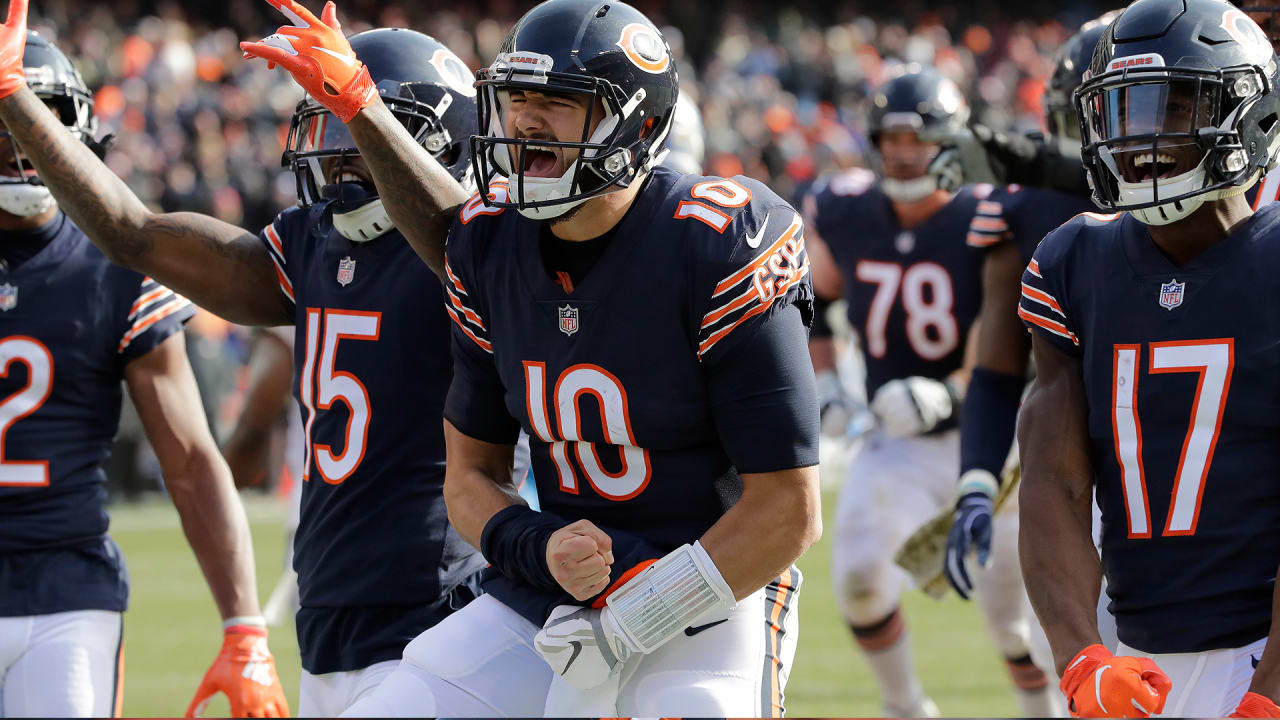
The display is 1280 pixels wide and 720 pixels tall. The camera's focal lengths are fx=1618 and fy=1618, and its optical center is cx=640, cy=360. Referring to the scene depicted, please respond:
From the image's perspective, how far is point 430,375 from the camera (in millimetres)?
3467

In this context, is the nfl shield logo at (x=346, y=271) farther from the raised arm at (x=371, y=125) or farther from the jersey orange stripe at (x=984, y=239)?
the jersey orange stripe at (x=984, y=239)

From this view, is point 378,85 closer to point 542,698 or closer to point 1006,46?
point 542,698

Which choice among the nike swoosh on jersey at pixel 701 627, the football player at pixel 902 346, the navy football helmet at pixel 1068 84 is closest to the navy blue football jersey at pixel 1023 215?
the navy football helmet at pixel 1068 84

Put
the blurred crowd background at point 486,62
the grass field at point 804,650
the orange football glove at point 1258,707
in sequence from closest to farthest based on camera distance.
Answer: the orange football glove at point 1258,707 → the grass field at point 804,650 → the blurred crowd background at point 486,62

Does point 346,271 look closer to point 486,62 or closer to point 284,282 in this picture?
point 284,282

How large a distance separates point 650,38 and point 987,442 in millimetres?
1902

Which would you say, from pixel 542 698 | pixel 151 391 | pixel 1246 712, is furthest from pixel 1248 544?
pixel 151 391

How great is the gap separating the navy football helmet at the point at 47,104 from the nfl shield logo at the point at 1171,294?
2.50 m

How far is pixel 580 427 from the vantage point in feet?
9.57

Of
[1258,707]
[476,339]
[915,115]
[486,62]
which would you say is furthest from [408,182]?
[486,62]

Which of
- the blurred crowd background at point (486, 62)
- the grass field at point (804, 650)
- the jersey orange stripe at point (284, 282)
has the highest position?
the jersey orange stripe at point (284, 282)

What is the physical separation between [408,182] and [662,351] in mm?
676

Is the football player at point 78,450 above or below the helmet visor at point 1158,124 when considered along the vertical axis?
below

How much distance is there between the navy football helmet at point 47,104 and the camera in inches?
149
